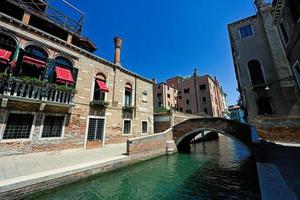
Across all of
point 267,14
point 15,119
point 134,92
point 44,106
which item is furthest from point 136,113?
point 267,14

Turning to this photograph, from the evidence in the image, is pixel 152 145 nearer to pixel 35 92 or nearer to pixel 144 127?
pixel 144 127

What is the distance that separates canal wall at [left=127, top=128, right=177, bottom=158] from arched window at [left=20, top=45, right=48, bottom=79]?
24.7 feet

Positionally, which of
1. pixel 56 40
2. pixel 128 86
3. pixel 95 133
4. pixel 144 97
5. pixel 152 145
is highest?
pixel 56 40

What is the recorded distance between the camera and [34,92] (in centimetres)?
820

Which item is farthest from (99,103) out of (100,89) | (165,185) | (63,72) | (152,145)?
(165,185)

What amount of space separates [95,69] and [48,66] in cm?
367

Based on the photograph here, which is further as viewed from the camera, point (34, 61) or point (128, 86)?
point (128, 86)

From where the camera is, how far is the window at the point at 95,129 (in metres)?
11.4

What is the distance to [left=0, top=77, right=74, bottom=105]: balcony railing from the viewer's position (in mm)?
7303

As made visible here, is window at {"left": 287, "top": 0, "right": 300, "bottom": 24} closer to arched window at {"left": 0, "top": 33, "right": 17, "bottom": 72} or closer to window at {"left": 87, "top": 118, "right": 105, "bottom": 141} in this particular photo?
window at {"left": 87, "top": 118, "right": 105, "bottom": 141}

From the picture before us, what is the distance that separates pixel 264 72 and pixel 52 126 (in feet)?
61.5

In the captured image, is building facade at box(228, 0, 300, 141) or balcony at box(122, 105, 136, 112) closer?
building facade at box(228, 0, 300, 141)

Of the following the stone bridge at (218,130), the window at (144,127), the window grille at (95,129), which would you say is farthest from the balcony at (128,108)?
the stone bridge at (218,130)

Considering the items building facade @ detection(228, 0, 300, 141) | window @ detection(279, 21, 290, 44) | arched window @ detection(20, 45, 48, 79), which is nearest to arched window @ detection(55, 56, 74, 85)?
arched window @ detection(20, 45, 48, 79)
